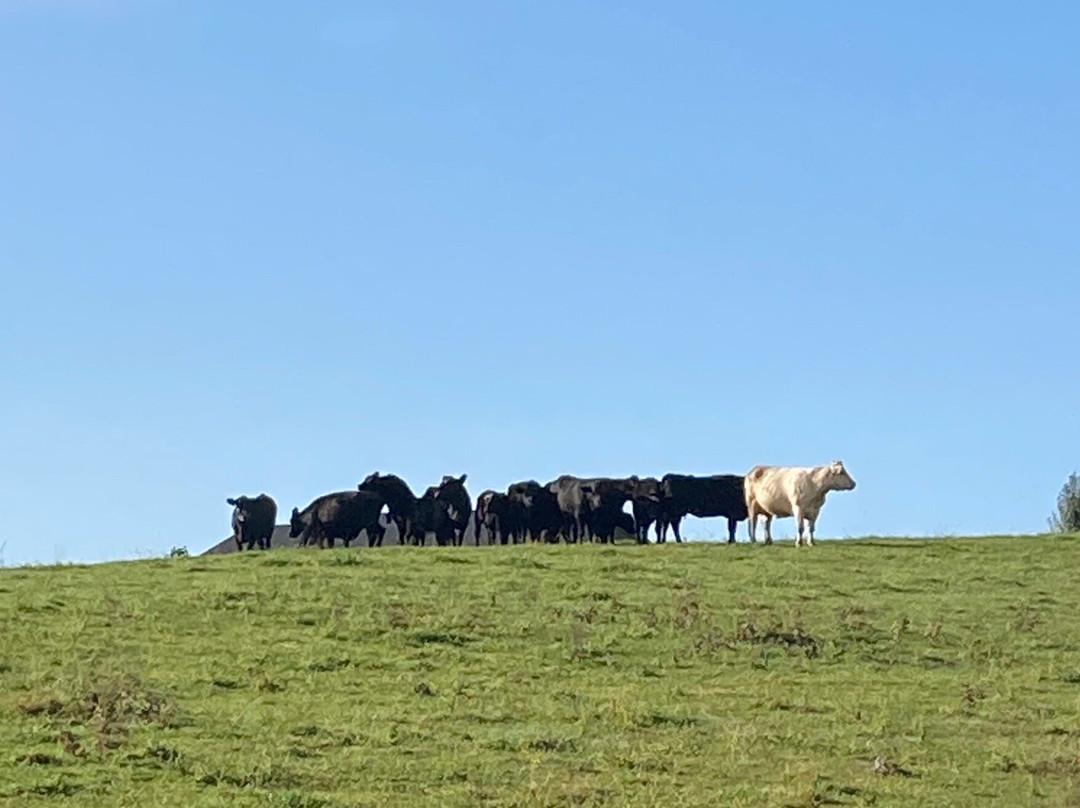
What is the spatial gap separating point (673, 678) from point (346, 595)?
6086 mm

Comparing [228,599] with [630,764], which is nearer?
[630,764]

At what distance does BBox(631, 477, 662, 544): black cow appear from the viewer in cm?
4216

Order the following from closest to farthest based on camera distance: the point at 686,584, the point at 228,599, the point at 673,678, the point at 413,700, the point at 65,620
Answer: the point at 413,700, the point at 673,678, the point at 65,620, the point at 228,599, the point at 686,584

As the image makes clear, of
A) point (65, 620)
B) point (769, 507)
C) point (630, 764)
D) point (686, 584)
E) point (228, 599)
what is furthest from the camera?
point (769, 507)

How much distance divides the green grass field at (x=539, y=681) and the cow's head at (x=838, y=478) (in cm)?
590

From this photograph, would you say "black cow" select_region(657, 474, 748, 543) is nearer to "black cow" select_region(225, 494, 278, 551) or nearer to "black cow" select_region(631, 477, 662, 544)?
"black cow" select_region(631, 477, 662, 544)

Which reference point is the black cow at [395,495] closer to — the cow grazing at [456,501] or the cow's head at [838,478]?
the cow grazing at [456,501]

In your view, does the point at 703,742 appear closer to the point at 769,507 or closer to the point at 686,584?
the point at 686,584

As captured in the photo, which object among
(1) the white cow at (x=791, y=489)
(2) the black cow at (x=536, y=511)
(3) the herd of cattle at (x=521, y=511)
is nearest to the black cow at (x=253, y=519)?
Answer: (3) the herd of cattle at (x=521, y=511)

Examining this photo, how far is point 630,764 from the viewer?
16.9 metres

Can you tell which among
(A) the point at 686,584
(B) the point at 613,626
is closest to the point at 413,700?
(B) the point at 613,626

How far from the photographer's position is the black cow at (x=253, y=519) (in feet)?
140

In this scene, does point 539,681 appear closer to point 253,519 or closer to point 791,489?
point 791,489

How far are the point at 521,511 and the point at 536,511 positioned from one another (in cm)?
33
